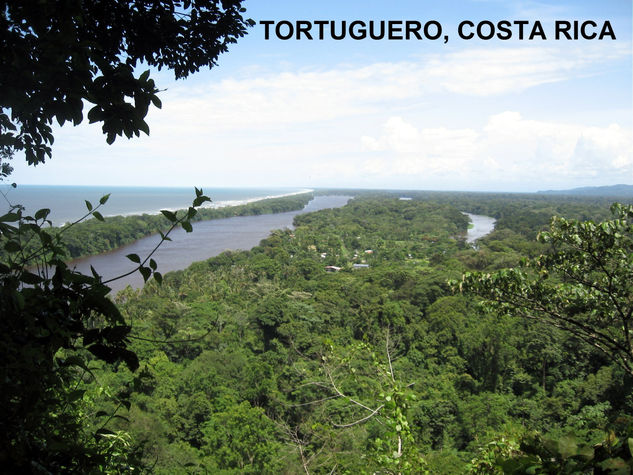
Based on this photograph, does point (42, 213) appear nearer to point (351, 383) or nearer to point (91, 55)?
point (91, 55)

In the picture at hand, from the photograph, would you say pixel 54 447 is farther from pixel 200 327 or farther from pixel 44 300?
pixel 200 327

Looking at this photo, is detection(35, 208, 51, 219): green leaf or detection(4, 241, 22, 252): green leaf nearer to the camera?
detection(4, 241, 22, 252): green leaf

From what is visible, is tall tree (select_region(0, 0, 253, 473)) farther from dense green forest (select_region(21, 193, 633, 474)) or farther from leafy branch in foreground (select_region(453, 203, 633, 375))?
leafy branch in foreground (select_region(453, 203, 633, 375))

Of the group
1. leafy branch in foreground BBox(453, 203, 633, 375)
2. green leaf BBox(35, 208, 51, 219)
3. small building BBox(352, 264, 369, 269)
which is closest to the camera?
green leaf BBox(35, 208, 51, 219)

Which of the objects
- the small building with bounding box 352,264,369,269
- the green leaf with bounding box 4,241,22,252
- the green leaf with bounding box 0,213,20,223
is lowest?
the small building with bounding box 352,264,369,269

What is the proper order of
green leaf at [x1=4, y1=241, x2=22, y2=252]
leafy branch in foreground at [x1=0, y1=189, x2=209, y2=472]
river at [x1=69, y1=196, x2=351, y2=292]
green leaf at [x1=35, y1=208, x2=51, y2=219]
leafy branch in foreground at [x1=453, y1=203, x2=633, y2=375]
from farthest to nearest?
river at [x1=69, y1=196, x2=351, y2=292]
leafy branch in foreground at [x1=453, y1=203, x2=633, y2=375]
green leaf at [x1=35, y1=208, x2=51, y2=219]
green leaf at [x1=4, y1=241, x2=22, y2=252]
leafy branch in foreground at [x1=0, y1=189, x2=209, y2=472]

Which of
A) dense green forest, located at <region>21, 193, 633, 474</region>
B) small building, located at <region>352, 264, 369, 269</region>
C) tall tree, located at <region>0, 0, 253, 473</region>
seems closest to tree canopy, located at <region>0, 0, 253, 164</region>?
tall tree, located at <region>0, 0, 253, 473</region>

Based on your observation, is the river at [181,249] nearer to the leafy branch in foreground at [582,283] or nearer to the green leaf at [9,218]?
the leafy branch in foreground at [582,283]

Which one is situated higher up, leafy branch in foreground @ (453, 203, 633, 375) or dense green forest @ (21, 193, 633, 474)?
leafy branch in foreground @ (453, 203, 633, 375)
